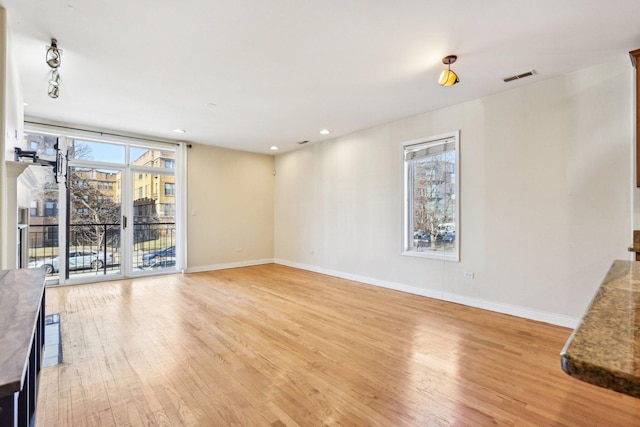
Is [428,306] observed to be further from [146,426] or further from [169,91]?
[169,91]

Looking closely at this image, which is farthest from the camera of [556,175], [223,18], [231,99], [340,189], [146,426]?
[340,189]

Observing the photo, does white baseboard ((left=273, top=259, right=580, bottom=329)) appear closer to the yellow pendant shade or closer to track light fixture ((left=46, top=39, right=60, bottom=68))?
the yellow pendant shade

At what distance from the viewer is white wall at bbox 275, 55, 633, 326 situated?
9.80 feet

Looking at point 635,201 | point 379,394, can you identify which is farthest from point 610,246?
point 379,394

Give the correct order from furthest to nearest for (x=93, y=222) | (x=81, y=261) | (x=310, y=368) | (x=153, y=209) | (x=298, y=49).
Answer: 1. (x=153, y=209)
2. (x=93, y=222)
3. (x=81, y=261)
4. (x=298, y=49)
5. (x=310, y=368)

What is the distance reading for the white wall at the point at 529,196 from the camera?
2.99m

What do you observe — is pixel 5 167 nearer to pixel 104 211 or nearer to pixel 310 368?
pixel 310 368

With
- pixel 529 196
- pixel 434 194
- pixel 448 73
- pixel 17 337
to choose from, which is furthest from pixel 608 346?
pixel 434 194

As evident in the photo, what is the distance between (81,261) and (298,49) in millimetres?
5147

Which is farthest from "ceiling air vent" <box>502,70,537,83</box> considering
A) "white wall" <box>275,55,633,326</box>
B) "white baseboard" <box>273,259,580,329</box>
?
"white baseboard" <box>273,259,580,329</box>

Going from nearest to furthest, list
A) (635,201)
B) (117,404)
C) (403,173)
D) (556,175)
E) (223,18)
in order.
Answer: (117,404), (223,18), (635,201), (556,175), (403,173)

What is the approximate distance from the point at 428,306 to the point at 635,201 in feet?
7.48

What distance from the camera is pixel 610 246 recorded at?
2.95 m

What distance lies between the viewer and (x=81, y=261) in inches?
206
